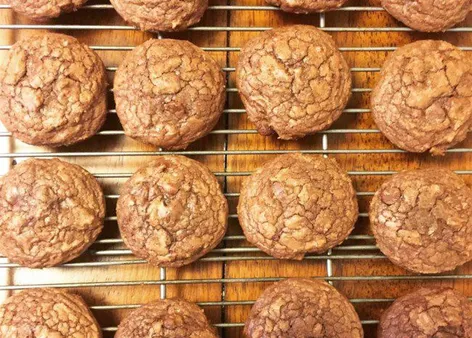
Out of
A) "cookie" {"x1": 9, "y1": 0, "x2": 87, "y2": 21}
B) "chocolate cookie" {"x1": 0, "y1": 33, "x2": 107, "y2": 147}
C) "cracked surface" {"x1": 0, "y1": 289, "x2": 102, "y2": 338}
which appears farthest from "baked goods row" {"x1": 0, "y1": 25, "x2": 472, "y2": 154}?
"cracked surface" {"x1": 0, "y1": 289, "x2": 102, "y2": 338}

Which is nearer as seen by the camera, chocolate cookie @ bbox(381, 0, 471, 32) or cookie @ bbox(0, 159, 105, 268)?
cookie @ bbox(0, 159, 105, 268)

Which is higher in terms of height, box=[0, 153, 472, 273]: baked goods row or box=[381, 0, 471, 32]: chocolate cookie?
box=[381, 0, 471, 32]: chocolate cookie

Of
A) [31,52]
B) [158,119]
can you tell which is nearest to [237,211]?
[158,119]

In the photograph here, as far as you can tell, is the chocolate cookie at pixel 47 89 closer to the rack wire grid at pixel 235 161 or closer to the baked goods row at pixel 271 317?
the rack wire grid at pixel 235 161

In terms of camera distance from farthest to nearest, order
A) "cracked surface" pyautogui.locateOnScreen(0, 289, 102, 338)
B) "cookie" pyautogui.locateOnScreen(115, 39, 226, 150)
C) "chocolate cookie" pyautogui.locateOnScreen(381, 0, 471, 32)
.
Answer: "chocolate cookie" pyautogui.locateOnScreen(381, 0, 471, 32)
"cookie" pyautogui.locateOnScreen(115, 39, 226, 150)
"cracked surface" pyautogui.locateOnScreen(0, 289, 102, 338)

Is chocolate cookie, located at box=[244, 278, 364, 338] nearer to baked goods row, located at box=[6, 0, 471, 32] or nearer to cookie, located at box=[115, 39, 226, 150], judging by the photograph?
cookie, located at box=[115, 39, 226, 150]

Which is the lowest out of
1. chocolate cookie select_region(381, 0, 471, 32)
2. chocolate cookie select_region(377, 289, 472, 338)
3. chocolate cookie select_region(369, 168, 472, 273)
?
chocolate cookie select_region(377, 289, 472, 338)

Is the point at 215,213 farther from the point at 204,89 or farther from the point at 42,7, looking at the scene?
the point at 42,7

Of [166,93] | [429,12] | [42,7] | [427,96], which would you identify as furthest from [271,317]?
[42,7]
